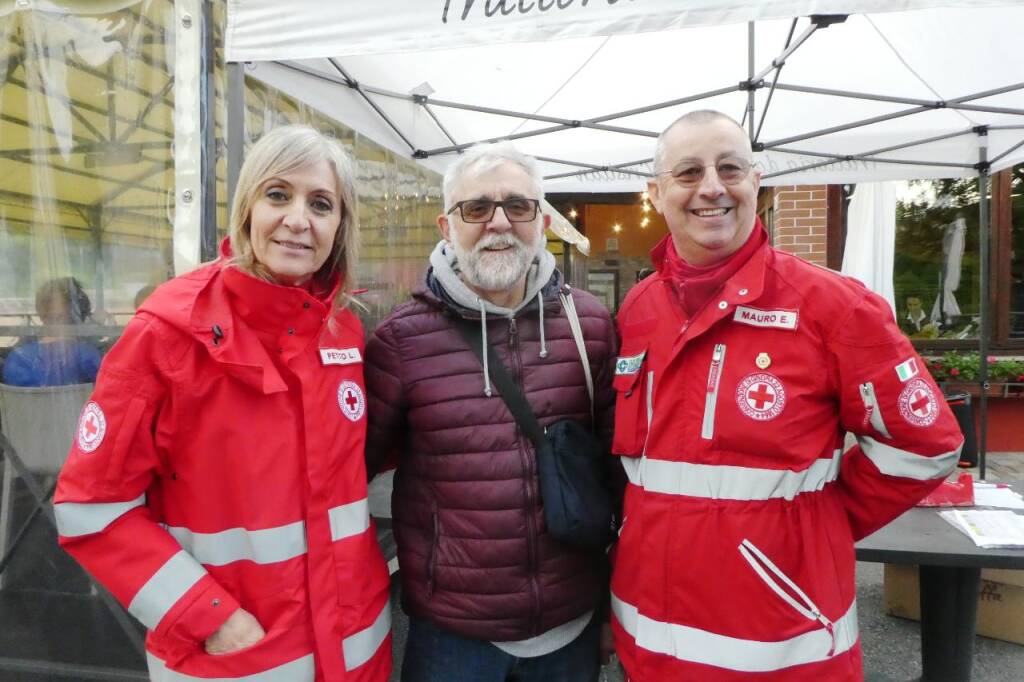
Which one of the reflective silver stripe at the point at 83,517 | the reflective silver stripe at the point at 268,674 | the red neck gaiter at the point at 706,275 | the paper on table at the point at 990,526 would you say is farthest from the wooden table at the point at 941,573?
the reflective silver stripe at the point at 83,517

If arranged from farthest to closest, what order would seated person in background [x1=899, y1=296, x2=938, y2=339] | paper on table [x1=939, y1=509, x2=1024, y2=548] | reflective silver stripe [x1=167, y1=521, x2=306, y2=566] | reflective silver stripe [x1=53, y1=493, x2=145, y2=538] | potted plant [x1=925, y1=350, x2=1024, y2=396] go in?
seated person in background [x1=899, y1=296, x2=938, y2=339] < potted plant [x1=925, y1=350, x2=1024, y2=396] < paper on table [x1=939, y1=509, x2=1024, y2=548] < reflective silver stripe [x1=167, y1=521, x2=306, y2=566] < reflective silver stripe [x1=53, y1=493, x2=145, y2=538]

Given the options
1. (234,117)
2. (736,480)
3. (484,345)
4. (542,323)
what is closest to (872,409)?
(736,480)

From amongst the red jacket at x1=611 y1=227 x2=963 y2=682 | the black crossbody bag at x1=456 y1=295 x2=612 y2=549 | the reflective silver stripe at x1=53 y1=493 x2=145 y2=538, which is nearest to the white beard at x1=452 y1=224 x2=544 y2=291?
the black crossbody bag at x1=456 y1=295 x2=612 y2=549

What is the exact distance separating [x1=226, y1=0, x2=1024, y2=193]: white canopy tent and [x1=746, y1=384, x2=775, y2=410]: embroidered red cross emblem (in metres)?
1.44

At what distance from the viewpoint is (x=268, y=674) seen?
4.39 ft

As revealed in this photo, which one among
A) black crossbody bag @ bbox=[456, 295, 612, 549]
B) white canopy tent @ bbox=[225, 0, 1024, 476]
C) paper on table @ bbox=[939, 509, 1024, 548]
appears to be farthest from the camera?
paper on table @ bbox=[939, 509, 1024, 548]

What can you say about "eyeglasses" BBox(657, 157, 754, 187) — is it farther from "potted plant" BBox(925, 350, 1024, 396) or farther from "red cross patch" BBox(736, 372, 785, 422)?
"potted plant" BBox(925, 350, 1024, 396)

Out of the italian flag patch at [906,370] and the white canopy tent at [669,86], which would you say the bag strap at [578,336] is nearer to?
the italian flag patch at [906,370]

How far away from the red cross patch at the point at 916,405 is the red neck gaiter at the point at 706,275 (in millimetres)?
469

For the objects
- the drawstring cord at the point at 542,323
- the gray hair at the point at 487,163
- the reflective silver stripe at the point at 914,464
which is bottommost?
the reflective silver stripe at the point at 914,464

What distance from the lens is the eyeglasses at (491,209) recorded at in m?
1.74

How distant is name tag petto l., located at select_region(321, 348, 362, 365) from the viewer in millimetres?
1520

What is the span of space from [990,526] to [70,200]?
378 cm

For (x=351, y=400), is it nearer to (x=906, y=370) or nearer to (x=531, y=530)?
(x=531, y=530)
